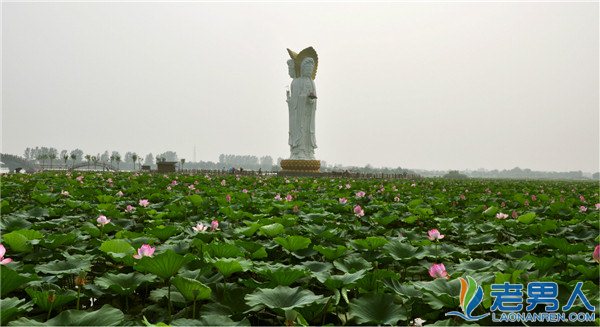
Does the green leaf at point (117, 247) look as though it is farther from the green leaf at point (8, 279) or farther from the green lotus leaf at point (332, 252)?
the green lotus leaf at point (332, 252)

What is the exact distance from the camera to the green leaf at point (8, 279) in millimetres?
1788

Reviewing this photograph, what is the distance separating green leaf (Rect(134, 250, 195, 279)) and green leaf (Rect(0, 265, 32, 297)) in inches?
19.4

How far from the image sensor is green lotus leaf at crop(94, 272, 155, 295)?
1.97 m

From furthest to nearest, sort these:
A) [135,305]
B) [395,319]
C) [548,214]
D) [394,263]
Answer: [548,214], [394,263], [135,305], [395,319]

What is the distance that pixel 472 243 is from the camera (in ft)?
11.4

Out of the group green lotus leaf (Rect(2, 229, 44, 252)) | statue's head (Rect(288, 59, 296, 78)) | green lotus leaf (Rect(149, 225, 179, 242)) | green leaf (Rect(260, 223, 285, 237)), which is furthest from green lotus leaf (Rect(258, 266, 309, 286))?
statue's head (Rect(288, 59, 296, 78))

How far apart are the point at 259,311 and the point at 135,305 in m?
0.72

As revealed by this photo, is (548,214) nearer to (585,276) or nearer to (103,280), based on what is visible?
(585,276)

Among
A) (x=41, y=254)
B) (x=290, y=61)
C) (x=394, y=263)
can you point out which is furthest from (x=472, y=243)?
(x=290, y=61)

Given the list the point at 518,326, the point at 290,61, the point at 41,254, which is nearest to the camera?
the point at 518,326

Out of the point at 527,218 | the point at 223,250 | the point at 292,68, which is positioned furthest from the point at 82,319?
the point at 292,68

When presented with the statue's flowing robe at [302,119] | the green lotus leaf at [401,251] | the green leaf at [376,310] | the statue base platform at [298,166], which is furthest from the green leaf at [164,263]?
the statue's flowing robe at [302,119]

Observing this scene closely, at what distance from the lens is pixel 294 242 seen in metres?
2.77

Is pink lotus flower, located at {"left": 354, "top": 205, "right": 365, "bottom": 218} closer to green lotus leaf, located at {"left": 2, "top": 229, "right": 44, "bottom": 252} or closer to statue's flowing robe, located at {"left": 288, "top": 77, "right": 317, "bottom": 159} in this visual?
green lotus leaf, located at {"left": 2, "top": 229, "right": 44, "bottom": 252}
